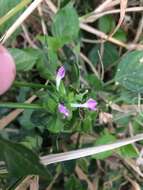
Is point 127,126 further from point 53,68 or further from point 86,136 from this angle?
point 53,68

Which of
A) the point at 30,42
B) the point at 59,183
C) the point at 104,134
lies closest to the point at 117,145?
the point at 104,134

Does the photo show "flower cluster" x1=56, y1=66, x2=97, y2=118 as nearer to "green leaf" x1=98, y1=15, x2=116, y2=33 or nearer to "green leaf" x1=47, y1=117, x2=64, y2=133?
"green leaf" x1=47, y1=117, x2=64, y2=133

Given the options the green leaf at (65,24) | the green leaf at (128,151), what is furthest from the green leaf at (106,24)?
the green leaf at (128,151)

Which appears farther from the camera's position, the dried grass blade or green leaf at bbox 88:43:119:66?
green leaf at bbox 88:43:119:66

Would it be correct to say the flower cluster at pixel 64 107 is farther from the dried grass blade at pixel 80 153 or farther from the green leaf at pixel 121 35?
the green leaf at pixel 121 35

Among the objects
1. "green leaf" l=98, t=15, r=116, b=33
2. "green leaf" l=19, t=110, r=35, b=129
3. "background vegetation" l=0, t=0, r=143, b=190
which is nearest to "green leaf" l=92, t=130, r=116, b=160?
"background vegetation" l=0, t=0, r=143, b=190

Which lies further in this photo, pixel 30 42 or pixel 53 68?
pixel 30 42
